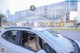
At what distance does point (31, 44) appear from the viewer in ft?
17.4

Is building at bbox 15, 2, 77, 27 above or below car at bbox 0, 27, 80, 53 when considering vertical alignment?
above

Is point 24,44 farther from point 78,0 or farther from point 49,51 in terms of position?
point 78,0

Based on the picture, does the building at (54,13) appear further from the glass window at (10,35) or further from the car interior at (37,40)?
the car interior at (37,40)

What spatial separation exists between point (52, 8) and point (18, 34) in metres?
10.5

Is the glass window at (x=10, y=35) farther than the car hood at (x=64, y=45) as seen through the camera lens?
Yes

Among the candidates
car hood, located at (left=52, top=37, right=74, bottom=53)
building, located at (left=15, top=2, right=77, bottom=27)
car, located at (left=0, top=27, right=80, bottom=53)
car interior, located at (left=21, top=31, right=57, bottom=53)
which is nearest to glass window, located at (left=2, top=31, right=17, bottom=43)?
car, located at (left=0, top=27, right=80, bottom=53)

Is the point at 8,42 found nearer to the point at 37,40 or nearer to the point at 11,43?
the point at 11,43

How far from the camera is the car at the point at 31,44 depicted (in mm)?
4961

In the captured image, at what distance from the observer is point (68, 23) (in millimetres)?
15461

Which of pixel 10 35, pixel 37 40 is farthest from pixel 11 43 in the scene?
pixel 37 40

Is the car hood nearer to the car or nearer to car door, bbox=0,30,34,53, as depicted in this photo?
the car

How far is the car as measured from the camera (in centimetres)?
496

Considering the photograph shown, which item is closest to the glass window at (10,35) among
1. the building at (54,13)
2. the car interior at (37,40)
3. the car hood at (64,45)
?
the car interior at (37,40)

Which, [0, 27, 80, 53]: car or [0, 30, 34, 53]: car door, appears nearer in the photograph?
[0, 27, 80, 53]: car
